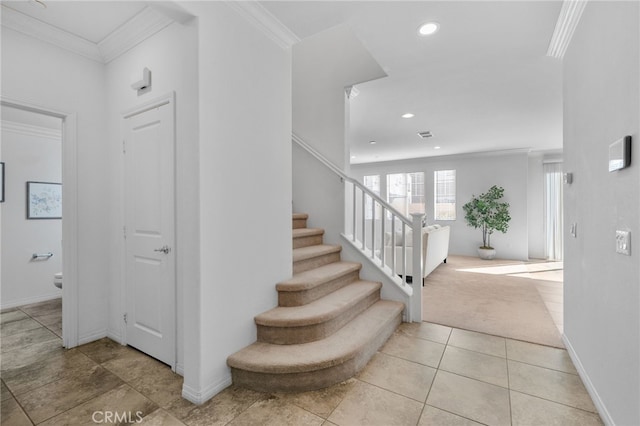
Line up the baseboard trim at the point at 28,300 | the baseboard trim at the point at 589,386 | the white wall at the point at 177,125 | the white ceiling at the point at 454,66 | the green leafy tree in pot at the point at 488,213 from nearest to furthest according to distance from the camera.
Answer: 1. the baseboard trim at the point at 589,386
2. the white wall at the point at 177,125
3. the white ceiling at the point at 454,66
4. the baseboard trim at the point at 28,300
5. the green leafy tree in pot at the point at 488,213

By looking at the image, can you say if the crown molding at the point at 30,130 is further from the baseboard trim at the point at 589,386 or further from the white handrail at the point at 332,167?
the baseboard trim at the point at 589,386

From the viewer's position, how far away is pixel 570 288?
233cm

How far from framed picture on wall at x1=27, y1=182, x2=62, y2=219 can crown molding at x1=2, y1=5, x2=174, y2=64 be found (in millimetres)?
2555

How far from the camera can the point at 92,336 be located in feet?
8.64

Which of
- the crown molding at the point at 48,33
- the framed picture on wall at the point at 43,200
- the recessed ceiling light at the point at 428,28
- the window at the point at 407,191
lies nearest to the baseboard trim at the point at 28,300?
the framed picture on wall at the point at 43,200

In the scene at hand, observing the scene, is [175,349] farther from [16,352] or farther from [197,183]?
[16,352]

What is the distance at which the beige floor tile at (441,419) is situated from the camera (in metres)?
1.62

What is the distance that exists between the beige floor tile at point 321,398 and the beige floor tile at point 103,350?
146 centimetres

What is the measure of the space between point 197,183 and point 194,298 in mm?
704

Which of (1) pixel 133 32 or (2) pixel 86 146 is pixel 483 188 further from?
(2) pixel 86 146

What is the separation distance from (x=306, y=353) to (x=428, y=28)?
104 inches

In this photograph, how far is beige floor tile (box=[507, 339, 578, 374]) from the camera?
7.33 ft

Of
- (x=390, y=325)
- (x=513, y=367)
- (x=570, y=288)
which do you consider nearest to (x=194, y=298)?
(x=390, y=325)

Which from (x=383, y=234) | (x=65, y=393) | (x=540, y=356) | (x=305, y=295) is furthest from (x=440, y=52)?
(x=65, y=393)
